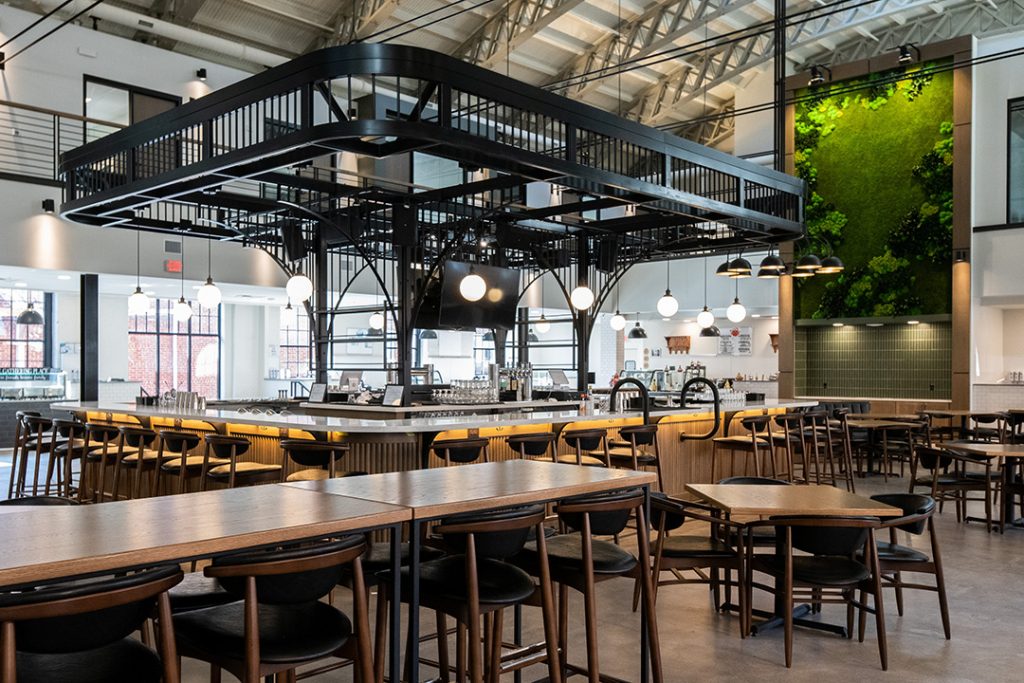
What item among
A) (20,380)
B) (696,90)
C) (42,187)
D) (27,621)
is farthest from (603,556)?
(696,90)

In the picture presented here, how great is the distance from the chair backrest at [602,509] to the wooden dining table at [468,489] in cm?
4

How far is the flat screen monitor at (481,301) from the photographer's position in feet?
32.2

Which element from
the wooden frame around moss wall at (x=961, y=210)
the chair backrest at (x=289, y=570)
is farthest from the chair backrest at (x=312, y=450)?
the wooden frame around moss wall at (x=961, y=210)

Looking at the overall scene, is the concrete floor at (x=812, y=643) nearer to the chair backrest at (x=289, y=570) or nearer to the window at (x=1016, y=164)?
the chair backrest at (x=289, y=570)

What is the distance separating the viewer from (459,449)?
19.3 ft

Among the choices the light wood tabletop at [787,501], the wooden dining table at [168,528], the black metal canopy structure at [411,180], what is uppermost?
the black metal canopy structure at [411,180]

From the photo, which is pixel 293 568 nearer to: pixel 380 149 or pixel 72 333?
pixel 380 149

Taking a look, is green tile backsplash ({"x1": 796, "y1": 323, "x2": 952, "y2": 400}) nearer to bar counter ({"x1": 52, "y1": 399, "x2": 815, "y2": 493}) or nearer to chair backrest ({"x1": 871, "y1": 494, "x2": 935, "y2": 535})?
bar counter ({"x1": 52, "y1": 399, "x2": 815, "y2": 493})

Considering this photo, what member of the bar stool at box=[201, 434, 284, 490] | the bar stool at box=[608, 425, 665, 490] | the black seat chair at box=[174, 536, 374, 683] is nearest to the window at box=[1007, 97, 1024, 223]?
the bar stool at box=[608, 425, 665, 490]

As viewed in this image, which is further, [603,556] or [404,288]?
[404,288]

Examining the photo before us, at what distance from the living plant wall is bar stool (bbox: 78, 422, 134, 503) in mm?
9775

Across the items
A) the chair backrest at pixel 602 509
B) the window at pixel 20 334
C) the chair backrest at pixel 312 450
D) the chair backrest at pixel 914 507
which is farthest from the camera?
the window at pixel 20 334

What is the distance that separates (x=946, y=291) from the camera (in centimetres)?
1323

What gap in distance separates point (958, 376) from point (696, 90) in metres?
7.46
